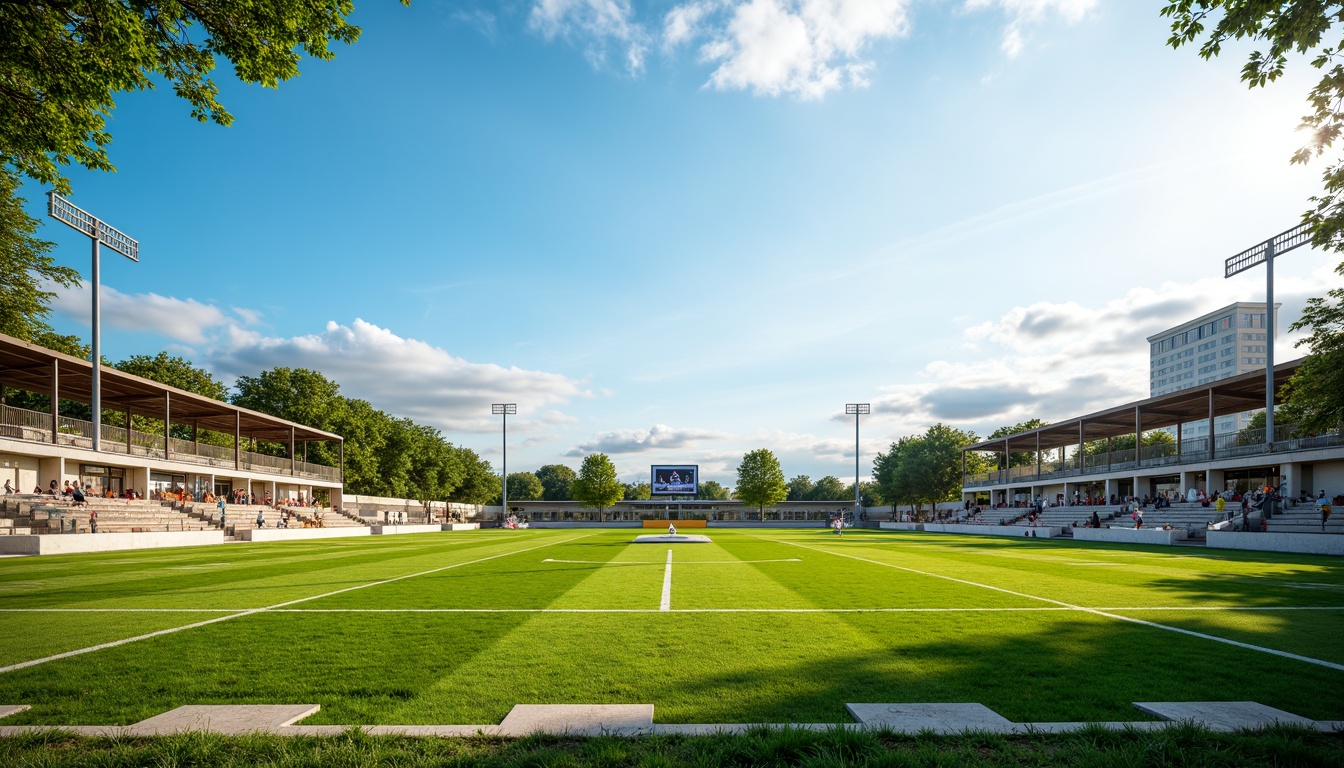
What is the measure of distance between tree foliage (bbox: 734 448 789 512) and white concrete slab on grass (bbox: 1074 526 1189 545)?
209ft

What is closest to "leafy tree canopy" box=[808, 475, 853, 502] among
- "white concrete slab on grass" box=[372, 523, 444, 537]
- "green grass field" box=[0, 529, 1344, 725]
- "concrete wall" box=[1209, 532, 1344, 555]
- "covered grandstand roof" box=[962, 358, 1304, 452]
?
"covered grandstand roof" box=[962, 358, 1304, 452]

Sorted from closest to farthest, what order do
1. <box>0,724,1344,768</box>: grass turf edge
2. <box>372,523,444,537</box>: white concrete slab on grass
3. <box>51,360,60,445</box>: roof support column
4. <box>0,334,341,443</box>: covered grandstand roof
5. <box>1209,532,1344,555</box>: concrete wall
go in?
1. <box>0,724,1344,768</box>: grass turf edge
2. <box>1209,532,1344,555</box>: concrete wall
3. <box>0,334,341,443</box>: covered grandstand roof
4. <box>51,360,60,445</box>: roof support column
5. <box>372,523,444,537</box>: white concrete slab on grass

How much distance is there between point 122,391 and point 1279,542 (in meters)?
63.4

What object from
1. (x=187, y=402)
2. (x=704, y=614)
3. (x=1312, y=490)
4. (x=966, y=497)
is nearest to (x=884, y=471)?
(x=966, y=497)

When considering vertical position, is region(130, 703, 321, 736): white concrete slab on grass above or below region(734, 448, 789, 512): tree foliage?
above

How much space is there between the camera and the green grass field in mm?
5457

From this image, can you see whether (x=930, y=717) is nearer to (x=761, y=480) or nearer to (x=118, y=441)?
(x=118, y=441)

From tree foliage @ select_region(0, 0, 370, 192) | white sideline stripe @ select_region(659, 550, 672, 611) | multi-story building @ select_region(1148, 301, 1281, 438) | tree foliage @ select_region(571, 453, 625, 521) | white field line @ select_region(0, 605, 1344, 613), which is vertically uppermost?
multi-story building @ select_region(1148, 301, 1281, 438)

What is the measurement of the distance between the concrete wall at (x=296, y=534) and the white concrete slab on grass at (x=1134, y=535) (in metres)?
46.7

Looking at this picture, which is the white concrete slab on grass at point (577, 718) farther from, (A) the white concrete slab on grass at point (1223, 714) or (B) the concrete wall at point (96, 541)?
(B) the concrete wall at point (96, 541)

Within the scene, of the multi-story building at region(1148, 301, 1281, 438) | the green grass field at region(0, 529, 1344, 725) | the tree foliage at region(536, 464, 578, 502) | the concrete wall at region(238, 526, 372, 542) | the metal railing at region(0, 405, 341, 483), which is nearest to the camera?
the green grass field at region(0, 529, 1344, 725)

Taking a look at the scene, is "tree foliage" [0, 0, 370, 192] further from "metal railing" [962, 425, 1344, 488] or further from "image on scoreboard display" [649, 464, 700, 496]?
"image on scoreboard display" [649, 464, 700, 496]

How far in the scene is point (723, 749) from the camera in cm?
413

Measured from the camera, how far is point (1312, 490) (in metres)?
36.1
